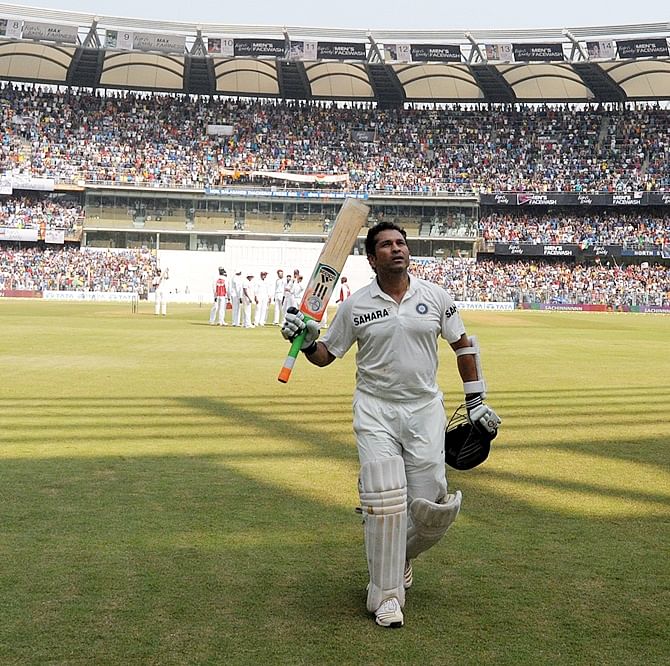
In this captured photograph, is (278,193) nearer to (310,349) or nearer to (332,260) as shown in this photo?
(332,260)

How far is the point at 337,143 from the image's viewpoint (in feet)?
242

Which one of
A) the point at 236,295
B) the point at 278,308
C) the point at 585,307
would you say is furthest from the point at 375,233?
the point at 585,307

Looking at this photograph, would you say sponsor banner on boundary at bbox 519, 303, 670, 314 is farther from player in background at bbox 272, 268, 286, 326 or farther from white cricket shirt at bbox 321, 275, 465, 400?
white cricket shirt at bbox 321, 275, 465, 400

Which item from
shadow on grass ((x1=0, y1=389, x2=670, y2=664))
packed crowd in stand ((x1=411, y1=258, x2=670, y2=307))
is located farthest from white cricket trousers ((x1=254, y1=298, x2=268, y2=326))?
packed crowd in stand ((x1=411, y1=258, x2=670, y2=307))

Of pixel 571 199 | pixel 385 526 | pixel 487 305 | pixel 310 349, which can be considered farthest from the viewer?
pixel 571 199

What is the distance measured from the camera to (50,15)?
6378 centimetres

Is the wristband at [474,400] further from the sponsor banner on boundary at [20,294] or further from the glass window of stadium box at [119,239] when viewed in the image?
the glass window of stadium box at [119,239]

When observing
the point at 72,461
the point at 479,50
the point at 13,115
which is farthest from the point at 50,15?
the point at 72,461

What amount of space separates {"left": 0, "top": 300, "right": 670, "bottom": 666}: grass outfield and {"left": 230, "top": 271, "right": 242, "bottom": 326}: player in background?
57.9 ft

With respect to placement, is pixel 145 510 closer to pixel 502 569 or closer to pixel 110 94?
pixel 502 569

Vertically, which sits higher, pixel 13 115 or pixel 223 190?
pixel 13 115

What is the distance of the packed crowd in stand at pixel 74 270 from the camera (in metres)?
63.3

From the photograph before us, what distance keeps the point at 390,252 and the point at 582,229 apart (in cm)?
6749

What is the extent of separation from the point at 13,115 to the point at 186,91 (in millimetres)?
13109
